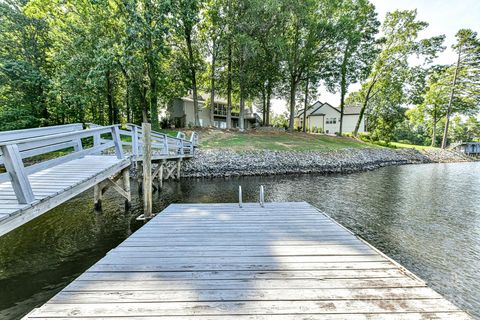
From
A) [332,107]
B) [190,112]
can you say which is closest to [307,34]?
[190,112]

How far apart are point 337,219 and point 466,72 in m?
38.2

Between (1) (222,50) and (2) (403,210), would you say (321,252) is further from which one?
(1) (222,50)

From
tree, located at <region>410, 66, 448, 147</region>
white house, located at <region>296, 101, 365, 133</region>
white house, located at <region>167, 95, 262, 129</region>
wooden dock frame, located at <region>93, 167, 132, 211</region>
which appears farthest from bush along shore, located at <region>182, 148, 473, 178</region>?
white house, located at <region>296, 101, 365, 133</region>

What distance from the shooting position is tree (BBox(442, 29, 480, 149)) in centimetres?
3019

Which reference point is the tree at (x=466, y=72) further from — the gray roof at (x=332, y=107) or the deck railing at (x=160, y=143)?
the deck railing at (x=160, y=143)

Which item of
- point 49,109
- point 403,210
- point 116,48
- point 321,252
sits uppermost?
point 116,48

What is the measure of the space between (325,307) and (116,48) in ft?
78.4

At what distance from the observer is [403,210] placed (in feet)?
32.6

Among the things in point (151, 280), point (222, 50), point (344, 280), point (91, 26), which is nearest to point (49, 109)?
point (91, 26)

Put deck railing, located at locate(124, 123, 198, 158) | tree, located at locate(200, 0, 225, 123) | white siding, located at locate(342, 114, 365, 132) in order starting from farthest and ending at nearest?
white siding, located at locate(342, 114, 365, 132), tree, located at locate(200, 0, 225, 123), deck railing, located at locate(124, 123, 198, 158)

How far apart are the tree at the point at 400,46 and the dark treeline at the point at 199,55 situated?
130 mm

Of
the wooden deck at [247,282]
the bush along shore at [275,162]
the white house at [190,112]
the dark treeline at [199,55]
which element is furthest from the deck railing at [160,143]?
the white house at [190,112]

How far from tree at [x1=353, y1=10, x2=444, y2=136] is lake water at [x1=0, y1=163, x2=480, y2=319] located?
2533cm

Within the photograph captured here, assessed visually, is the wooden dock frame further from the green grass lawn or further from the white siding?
the white siding
